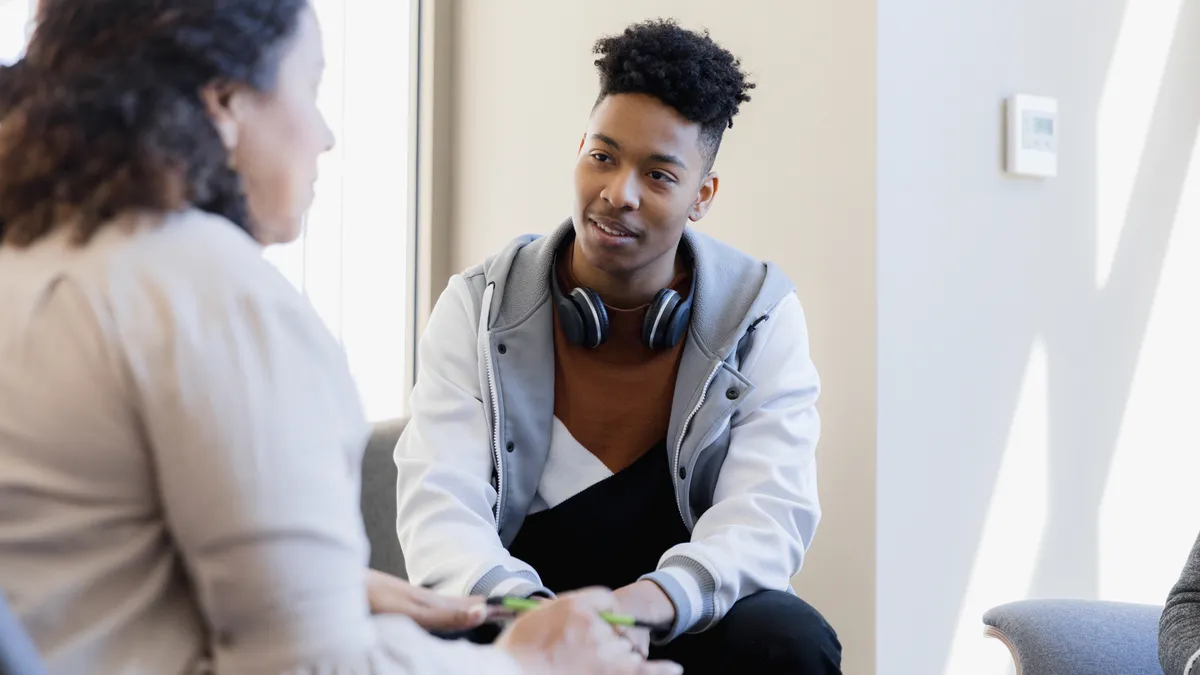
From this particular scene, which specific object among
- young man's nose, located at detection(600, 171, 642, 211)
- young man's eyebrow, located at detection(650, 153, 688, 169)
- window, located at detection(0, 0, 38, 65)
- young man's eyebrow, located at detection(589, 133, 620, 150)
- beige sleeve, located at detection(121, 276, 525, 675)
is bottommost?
beige sleeve, located at detection(121, 276, 525, 675)

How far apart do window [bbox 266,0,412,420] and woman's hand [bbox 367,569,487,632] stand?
1795mm

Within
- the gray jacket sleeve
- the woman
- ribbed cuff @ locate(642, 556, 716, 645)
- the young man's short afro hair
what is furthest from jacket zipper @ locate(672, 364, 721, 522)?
the woman

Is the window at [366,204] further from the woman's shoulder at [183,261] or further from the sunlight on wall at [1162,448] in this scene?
the woman's shoulder at [183,261]

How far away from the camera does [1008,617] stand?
1634mm

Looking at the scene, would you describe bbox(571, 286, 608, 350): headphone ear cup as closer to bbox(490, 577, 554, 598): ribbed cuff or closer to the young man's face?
the young man's face

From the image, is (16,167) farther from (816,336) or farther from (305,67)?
(816,336)

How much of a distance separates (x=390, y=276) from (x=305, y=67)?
223 centimetres

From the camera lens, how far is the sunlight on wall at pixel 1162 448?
2342mm

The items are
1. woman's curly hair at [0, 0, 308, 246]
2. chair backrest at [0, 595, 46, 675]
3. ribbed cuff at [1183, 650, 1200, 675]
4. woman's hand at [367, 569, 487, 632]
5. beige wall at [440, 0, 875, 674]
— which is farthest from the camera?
beige wall at [440, 0, 875, 674]

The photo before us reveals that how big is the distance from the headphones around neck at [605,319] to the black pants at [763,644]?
0.40m

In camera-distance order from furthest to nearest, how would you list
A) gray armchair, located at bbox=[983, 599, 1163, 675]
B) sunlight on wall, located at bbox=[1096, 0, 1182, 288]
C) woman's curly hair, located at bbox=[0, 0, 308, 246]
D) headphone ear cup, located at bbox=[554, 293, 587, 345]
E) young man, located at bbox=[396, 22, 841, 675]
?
sunlight on wall, located at bbox=[1096, 0, 1182, 288], headphone ear cup, located at bbox=[554, 293, 587, 345], young man, located at bbox=[396, 22, 841, 675], gray armchair, located at bbox=[983, 599, 1163, 675], woman's curly hair, located at bbox=[0, 0, 308, 246]

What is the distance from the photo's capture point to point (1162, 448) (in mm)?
2385

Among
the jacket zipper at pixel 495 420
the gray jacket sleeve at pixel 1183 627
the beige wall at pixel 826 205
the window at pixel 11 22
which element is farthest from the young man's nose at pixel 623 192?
the window at pixel 11 22

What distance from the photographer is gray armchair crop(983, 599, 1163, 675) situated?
4.96 feet
